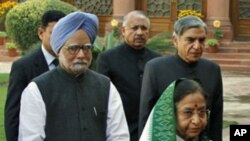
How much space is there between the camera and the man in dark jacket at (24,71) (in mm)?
4746

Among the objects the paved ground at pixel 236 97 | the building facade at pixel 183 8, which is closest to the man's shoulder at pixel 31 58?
the paved ground at pixel 236 97

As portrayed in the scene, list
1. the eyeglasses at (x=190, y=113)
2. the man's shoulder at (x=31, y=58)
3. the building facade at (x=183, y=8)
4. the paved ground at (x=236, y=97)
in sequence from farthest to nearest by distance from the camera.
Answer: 1. the building facade at (x=183, y=8)
2. the paved ground at (x=236, y=97)
3. the man's shoulder at (x=31, y=58)
4. the eyeglasses at (x=190, y=113)

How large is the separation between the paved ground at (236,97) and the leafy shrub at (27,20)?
3573 millimetres

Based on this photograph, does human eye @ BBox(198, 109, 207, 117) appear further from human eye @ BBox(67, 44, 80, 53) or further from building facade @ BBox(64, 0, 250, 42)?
building facade @ BBox(64, 0, 250, 42)

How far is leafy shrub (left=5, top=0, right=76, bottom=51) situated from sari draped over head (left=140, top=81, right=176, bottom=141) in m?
9.18

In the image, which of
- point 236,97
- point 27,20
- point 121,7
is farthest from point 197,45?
point 121,7

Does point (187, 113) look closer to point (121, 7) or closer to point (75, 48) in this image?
point (75, 48)

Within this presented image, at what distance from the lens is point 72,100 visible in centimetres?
374

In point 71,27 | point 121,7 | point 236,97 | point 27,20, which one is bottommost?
point 236,97

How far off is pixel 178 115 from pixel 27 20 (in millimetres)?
11260

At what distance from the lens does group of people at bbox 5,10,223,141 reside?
3.38 meters

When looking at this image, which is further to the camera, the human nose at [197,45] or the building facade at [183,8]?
the building facade at [183,8]

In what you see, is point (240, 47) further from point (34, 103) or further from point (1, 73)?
point (34, 103)

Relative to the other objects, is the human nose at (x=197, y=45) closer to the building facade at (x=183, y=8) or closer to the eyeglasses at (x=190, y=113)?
the eyeglasses at (x=190, y=113)
